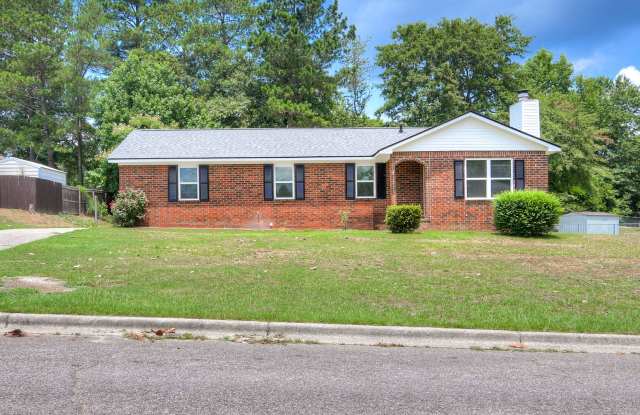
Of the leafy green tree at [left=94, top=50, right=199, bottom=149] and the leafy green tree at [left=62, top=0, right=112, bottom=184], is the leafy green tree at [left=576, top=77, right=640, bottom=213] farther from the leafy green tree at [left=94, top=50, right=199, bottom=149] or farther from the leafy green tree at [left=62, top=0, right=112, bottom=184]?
the leafy green tree at [left=62, top=0, right=112, bottom=184]

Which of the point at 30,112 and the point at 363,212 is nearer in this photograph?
the point at 363,212

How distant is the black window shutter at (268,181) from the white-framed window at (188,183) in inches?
111

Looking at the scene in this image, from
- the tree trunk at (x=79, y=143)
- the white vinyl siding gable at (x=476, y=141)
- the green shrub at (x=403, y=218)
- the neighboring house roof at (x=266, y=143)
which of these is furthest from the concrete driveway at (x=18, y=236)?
the tree trunk at (x=79, y=143)

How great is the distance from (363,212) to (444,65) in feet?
76.7

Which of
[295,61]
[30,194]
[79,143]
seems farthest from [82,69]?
[30,194]

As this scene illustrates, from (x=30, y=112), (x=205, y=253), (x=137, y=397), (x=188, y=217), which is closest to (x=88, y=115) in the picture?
(x=30, y=112)

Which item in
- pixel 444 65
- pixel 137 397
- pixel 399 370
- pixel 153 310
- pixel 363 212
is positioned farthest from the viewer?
pixel 444 65

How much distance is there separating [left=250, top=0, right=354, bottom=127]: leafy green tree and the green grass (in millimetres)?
23296

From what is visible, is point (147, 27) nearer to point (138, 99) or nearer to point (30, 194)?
point (138, 99)

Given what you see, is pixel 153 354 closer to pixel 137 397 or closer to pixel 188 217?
pixel 137 397

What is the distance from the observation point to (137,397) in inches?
171

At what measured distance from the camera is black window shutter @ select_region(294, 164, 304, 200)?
74.7 feet

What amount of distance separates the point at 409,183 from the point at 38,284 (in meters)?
16.1

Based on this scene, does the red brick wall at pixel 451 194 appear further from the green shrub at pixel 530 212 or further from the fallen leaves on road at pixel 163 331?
the fallen leaves on road at pixel 163 331
